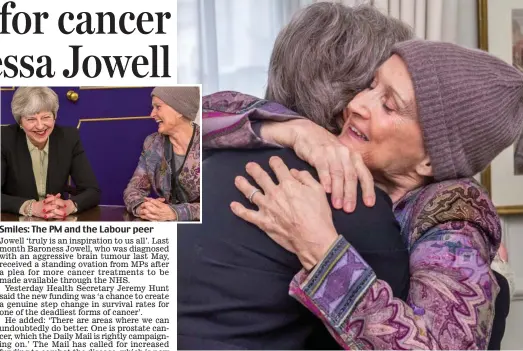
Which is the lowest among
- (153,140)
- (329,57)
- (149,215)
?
(149,215)

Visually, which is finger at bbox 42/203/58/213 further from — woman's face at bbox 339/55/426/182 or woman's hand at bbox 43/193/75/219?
woman's face at bbox 339/55/426/182

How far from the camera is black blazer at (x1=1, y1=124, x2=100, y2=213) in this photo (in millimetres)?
805

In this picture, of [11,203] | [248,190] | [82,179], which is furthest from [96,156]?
[248,190]

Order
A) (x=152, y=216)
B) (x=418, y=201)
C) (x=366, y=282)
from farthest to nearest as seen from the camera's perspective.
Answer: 1. (x=152, y=216)
2. (x=418, y=201)
3. (x=366, y=282)

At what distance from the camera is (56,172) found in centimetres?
81

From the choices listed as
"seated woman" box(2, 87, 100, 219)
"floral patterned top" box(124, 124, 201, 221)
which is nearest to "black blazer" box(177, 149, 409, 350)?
"floral patterned top" box(124, 124, 201, 221)

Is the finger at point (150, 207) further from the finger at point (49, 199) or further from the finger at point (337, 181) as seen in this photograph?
the finger at point (337, 181)

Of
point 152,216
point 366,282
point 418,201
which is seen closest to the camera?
point 366,282

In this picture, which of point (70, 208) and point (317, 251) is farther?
point (70, 208)

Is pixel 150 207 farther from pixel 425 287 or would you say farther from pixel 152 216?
pixel 425 287

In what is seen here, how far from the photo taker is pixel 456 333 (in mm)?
608

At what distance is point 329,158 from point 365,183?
5 cm

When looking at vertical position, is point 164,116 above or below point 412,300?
above

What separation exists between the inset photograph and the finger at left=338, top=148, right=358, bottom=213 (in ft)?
0.71
